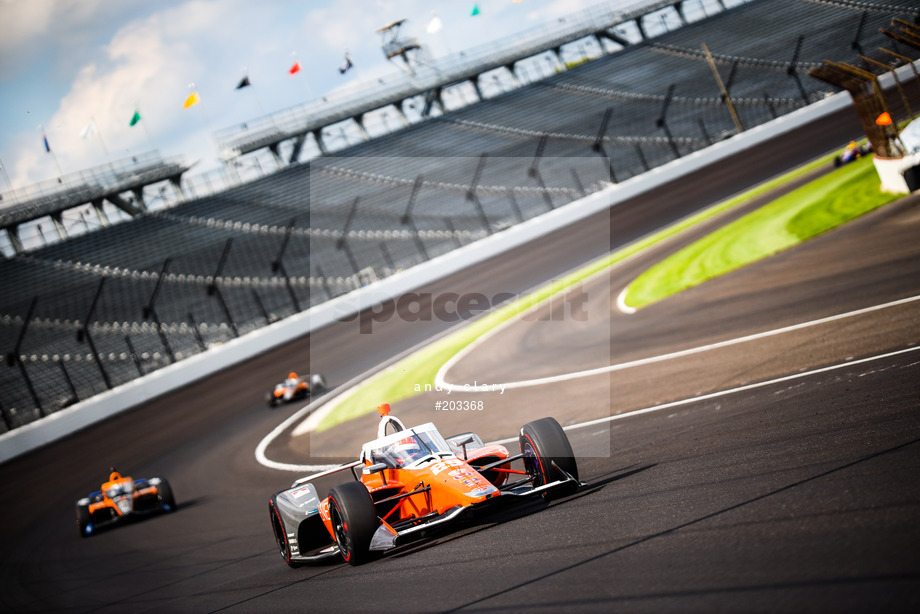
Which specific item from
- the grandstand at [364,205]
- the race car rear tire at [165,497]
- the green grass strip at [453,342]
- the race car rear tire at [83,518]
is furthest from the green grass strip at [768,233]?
the grandstand at [364,205]

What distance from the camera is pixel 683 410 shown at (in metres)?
8.67

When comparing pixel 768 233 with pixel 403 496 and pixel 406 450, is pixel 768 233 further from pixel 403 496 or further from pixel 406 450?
pixel 403 496

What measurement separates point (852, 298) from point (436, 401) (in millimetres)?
6621

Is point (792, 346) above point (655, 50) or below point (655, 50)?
below

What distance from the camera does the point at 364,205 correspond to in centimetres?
3831

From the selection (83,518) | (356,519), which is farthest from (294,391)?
(356,519)

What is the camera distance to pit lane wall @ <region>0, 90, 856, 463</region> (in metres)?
22.3

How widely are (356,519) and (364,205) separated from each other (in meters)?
32.8

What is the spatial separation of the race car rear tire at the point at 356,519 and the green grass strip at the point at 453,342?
8856 millimetres

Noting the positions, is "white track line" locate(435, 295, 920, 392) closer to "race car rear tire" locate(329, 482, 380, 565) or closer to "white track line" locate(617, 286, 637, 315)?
"white track line" locate(617, 286, 637, 315)

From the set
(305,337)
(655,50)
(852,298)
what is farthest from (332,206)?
(852,298)

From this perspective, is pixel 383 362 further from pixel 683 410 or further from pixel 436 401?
Result: pixel 683 410

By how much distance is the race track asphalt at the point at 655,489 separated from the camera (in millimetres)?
3814

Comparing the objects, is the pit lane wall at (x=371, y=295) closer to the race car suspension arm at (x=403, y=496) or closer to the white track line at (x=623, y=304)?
the white track line at (x=623, y=304)
